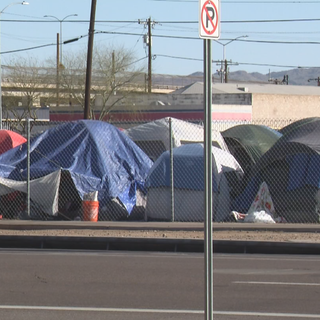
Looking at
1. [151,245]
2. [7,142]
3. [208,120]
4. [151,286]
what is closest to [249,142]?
[7,142]

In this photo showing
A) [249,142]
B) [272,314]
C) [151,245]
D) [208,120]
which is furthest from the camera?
[249,142]

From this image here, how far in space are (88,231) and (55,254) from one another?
2.51m

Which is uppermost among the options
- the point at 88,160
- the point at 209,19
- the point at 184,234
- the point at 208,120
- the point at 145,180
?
the point at 209,19

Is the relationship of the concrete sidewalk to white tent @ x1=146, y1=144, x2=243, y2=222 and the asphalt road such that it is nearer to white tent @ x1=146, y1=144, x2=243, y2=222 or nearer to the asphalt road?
the asphalt road

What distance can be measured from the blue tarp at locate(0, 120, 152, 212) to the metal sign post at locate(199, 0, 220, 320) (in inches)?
492

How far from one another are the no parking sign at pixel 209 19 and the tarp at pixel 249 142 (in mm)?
13394

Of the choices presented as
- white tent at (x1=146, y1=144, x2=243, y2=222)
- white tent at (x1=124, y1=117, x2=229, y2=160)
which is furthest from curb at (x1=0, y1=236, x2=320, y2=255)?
white tent at (x1=124, y1=117, x2=229, y2=160)

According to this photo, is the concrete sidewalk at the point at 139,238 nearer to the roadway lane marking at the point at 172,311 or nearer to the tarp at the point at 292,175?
the tarp at the point at 292,175

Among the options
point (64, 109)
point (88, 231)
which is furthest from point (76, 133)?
point (64, 109)

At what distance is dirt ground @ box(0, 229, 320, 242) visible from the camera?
13852mm

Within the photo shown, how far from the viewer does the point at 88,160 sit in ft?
57.9

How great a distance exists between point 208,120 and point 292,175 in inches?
471

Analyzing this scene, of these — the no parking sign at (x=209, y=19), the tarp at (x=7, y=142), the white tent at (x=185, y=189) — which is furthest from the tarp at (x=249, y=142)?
the no parking sign at (x=209, y=19)

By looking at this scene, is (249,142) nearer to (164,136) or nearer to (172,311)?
(164,136)
